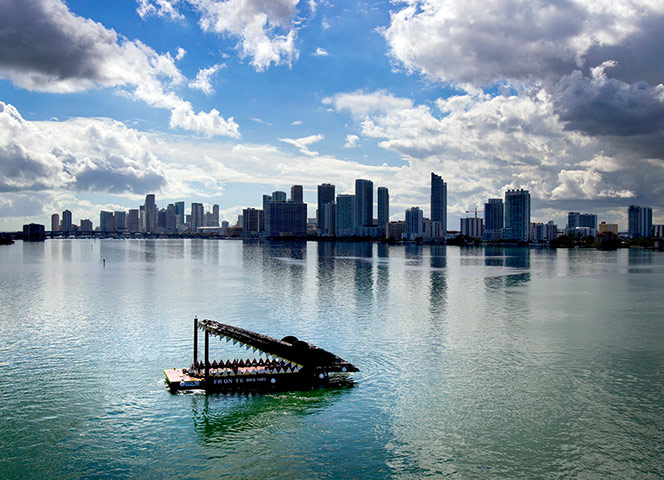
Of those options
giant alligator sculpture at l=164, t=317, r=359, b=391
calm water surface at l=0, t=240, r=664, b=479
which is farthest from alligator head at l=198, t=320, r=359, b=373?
calm water surface at l=0, t=240, r=664, b=479

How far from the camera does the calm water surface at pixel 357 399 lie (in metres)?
27.4

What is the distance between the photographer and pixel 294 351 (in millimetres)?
39312

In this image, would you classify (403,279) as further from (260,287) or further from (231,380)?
(231,380)

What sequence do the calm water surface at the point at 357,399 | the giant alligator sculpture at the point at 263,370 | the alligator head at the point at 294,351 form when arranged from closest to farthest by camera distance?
the calm water surface at the point at 357,399 → the giant alligator sculpture at the point at 263,370 → the alligator head at the point at 294,351

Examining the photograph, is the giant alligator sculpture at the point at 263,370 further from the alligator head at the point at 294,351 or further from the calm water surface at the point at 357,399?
the calm water surface at the point at 357,399

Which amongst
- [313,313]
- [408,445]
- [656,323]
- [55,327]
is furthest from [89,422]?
[656,323]

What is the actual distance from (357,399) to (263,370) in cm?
772

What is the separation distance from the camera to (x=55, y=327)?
59156mm

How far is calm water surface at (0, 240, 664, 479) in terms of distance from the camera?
2742cm

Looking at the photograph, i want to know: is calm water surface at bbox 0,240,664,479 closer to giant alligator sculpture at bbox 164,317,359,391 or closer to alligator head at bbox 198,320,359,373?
giant alligator sculpture at bbox 164,317,359,391

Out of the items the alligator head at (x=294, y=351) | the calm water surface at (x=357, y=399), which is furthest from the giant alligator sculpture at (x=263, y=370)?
the calm water surface at (x=357, y=399)

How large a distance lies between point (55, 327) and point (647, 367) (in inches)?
2457

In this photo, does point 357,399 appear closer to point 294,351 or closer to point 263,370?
point 294,351

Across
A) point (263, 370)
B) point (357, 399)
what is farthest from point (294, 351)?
point (357, 399)
